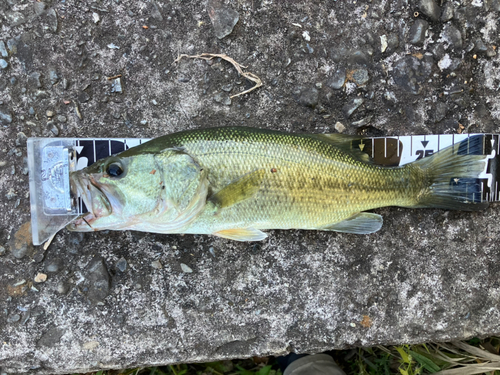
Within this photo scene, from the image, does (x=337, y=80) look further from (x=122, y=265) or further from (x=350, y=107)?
(x=122, y=265)

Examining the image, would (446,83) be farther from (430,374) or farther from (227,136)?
(430,374)

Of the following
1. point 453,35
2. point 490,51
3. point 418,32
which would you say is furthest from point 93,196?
point 490,51

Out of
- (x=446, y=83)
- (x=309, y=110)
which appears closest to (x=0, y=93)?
(x=309, y=110)

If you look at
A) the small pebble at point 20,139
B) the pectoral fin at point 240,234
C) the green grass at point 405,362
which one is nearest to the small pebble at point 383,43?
the pectoral fin at point 240,234

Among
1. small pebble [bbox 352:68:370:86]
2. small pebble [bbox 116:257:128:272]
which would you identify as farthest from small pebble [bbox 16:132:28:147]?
small pebble [bbox 352:68:370:86]

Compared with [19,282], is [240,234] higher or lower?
higher

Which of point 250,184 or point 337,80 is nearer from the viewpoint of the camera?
point 250,184
